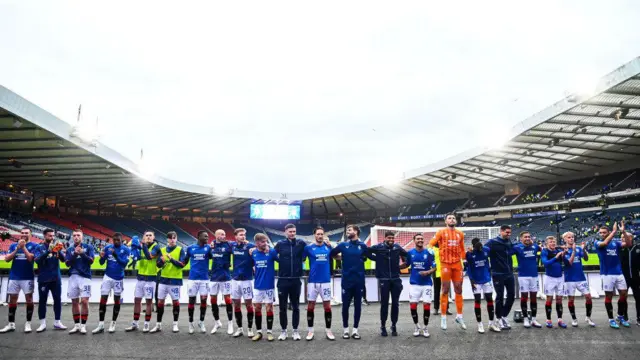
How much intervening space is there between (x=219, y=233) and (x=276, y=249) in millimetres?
1474

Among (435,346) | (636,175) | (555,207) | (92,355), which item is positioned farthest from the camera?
(555,207)

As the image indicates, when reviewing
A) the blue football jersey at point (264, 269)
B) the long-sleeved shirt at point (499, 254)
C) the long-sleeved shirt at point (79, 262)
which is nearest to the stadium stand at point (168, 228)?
the long-sleeved shirt at point (79, 262)

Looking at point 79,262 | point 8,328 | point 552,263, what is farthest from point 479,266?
point 8,328

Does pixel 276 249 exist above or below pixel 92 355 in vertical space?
above

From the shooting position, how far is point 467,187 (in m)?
40.8

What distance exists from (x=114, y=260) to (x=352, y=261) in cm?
519

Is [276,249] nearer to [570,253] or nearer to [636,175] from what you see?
[570,253]

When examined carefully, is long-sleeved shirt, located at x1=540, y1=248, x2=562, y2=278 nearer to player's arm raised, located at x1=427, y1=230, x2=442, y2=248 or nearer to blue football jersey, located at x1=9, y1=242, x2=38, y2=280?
player's arm raised, located at x1=427, y1=230, x2=442, y2=248

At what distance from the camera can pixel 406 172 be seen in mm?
33281

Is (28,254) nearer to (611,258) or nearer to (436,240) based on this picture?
(436,240)

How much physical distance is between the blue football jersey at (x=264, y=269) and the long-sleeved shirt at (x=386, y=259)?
6.63ft

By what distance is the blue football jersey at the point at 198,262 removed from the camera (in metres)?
8.98

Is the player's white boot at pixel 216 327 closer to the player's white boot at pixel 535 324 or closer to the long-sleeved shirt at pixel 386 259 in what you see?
the long-sleeved shirt at pixel 386 259

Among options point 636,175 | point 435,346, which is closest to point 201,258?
point 435,346
